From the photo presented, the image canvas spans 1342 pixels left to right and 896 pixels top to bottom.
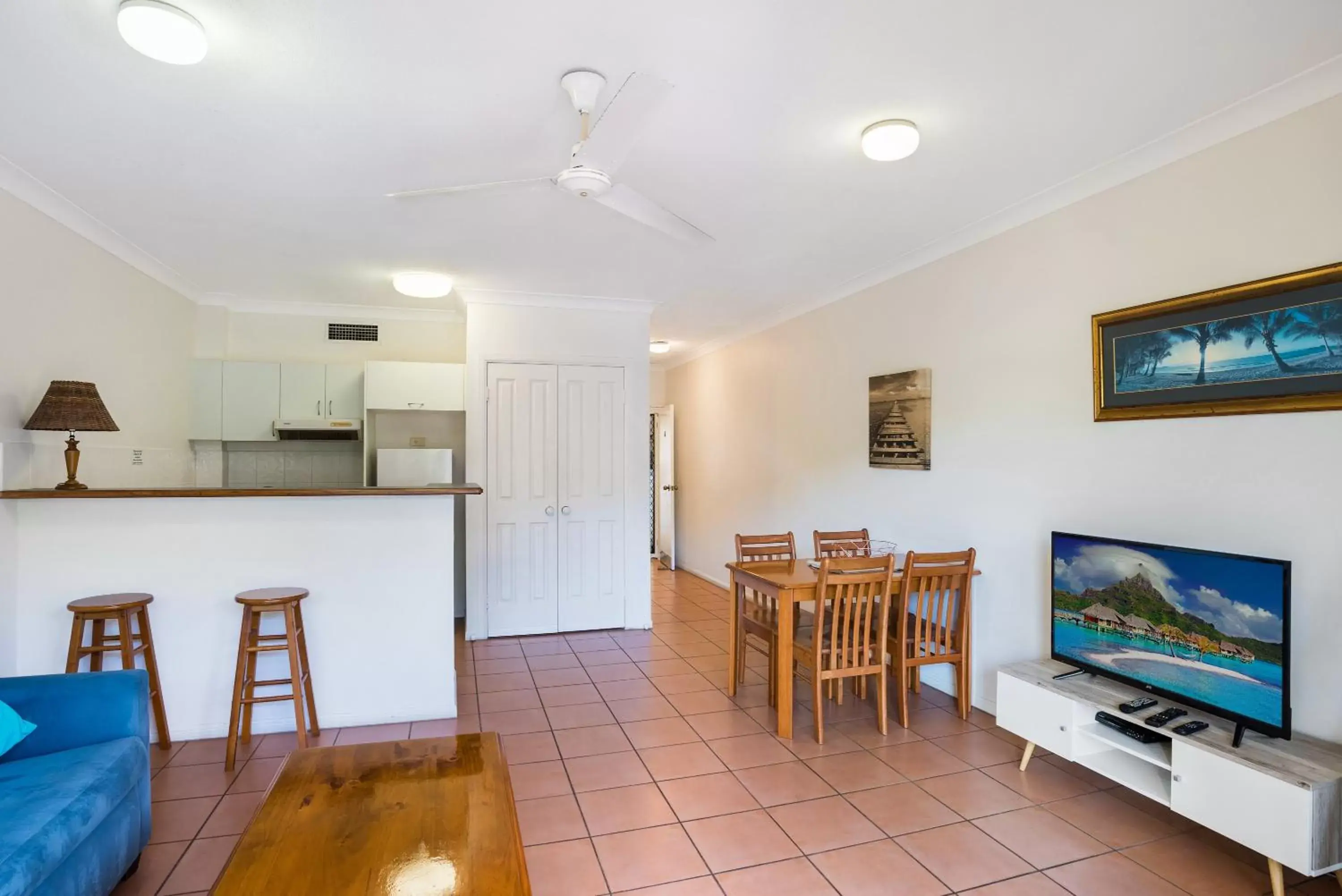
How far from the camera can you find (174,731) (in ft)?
10.7

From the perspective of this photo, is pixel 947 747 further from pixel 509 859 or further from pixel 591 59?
pixel 591 59

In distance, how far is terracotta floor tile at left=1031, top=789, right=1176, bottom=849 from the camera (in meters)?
2.44

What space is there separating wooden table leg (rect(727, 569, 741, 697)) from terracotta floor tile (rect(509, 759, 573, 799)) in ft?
3.93

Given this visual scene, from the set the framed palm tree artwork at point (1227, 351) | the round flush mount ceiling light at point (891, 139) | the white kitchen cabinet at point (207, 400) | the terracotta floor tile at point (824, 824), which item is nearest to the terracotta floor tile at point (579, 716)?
the terracotta floor tile at point (824, 824)

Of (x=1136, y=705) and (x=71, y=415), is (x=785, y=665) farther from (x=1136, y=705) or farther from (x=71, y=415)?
(x=71, y=415)

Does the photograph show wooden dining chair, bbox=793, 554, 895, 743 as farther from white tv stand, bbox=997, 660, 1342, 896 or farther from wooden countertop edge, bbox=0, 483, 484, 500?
wooden countertop edge, bbox=0, 483, 484, 500

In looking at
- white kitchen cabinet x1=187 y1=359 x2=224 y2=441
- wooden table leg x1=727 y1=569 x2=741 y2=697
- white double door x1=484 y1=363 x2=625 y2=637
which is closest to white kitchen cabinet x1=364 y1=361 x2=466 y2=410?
white double door x1=484 y1=363 x2=625 y2=637

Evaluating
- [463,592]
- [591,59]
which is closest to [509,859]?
[591,59]

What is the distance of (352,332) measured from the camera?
554 centimetres

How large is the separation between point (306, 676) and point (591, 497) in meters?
2.40

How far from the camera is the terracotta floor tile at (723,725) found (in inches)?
132

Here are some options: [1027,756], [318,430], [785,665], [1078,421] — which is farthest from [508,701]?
[1078,421]

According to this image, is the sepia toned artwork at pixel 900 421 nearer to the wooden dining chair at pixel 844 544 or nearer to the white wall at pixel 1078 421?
the white wall at pixel 1078 421

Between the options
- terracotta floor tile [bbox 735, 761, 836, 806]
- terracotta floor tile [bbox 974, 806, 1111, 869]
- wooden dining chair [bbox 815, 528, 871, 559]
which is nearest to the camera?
terracotta floor tile [bbox 974, 806, 1111, 869]
